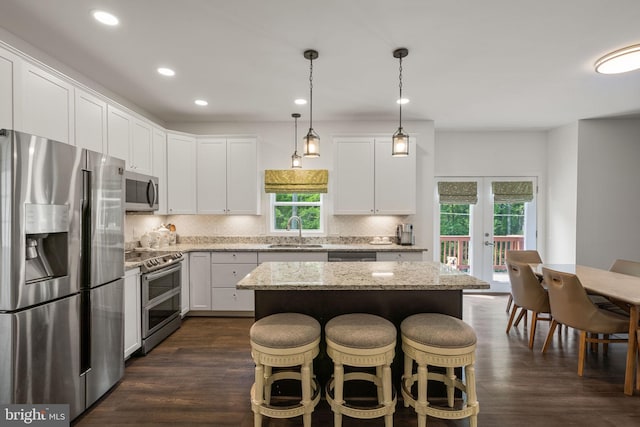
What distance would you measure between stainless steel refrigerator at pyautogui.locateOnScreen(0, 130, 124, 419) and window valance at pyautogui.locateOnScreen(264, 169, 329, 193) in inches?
90.8

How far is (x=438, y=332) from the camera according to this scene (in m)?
1.77

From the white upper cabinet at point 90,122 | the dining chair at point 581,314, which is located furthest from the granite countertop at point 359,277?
the white upper cabinet at point 90,122

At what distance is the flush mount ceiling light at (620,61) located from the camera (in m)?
2.58

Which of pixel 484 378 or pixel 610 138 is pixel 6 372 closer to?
pixel 484 378

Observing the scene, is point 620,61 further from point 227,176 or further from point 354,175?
point 227,176

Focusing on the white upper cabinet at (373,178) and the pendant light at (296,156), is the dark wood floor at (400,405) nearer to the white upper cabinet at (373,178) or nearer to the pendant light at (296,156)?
the white upper cabinet at (373,178)

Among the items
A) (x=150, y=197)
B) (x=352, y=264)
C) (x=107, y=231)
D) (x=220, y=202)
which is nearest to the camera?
(x=107, y=231)

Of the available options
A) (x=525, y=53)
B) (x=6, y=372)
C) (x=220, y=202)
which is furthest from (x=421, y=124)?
(x=6, y=372)

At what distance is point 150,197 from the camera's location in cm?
358

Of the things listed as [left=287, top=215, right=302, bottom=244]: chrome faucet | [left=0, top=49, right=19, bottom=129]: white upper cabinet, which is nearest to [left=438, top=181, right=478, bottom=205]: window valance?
[left=287, top=215, right=302, bottom=244]: chrome faucet

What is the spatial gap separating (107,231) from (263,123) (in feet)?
9.69

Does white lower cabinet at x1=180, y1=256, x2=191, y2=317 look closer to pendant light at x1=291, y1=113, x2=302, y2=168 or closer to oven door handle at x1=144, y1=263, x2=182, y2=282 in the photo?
oven door handle at x1=144, y1=263, x2=182, y2=282

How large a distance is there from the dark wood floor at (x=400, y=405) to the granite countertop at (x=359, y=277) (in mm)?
958

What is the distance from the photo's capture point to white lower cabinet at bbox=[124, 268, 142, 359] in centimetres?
275
